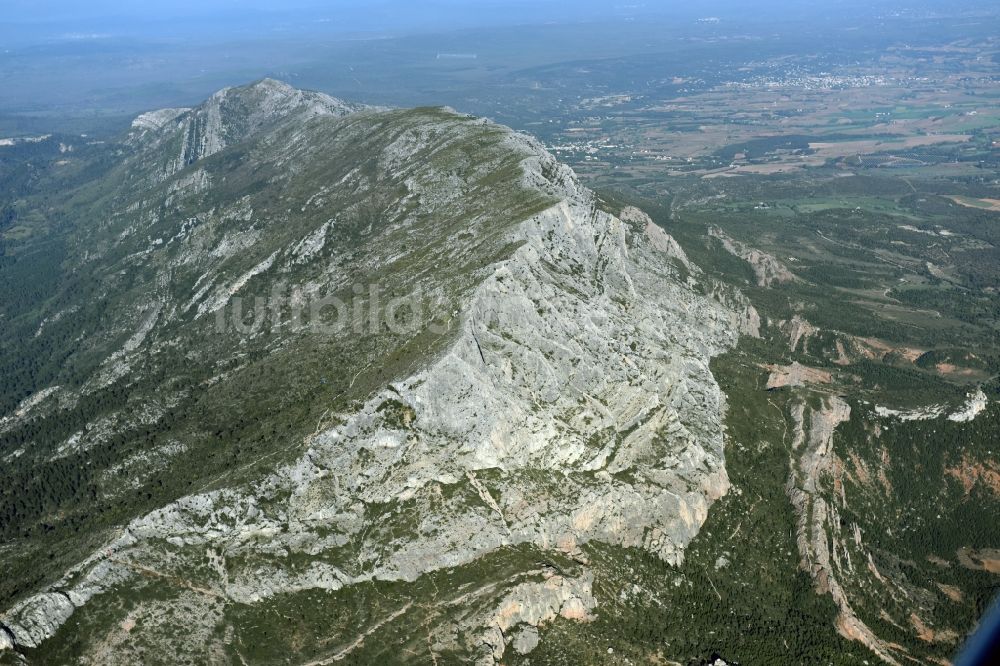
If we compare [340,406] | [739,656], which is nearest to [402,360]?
[340,406]

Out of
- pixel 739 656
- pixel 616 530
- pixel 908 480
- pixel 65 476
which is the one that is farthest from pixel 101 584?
pixel 908 480

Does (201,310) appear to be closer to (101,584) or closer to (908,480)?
(101,584)

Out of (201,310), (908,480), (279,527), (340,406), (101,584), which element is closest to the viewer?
(101,584)

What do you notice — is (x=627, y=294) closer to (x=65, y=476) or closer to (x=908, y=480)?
(x=908, y=480)

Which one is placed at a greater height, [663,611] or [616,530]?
[616,530]

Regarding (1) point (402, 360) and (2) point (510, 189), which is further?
(2) point (510, 189)

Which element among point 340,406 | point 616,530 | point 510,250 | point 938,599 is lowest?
point 938,599

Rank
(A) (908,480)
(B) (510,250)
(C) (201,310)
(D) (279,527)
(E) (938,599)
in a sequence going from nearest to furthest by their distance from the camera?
(D) (279,527)
(E) (938,599)
(B) (510,250)
(A) (908,480)
(C) (201,310)
